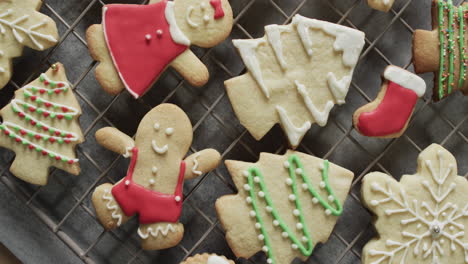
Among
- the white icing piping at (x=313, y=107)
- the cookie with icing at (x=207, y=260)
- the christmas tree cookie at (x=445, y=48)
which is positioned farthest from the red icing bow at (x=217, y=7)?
the cookie with icing at (x=207, y=260)

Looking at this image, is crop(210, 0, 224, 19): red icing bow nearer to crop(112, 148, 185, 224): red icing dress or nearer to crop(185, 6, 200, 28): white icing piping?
crop(185, 6, 200, 28): white icing piping

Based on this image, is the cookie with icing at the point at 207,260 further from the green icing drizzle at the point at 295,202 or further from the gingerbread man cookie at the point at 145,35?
the gingerbread man cookie at the point at 145,35

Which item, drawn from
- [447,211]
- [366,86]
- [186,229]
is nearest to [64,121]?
[186,229]

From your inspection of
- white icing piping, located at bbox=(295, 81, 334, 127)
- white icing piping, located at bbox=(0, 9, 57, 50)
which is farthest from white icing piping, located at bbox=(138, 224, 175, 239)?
white icing piping, located at bbox=(0, 9, 57, 50)

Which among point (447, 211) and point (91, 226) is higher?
point (447, 211)

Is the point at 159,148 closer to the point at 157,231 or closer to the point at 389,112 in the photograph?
the point at 157,231

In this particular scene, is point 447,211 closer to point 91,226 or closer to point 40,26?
point 91,226
